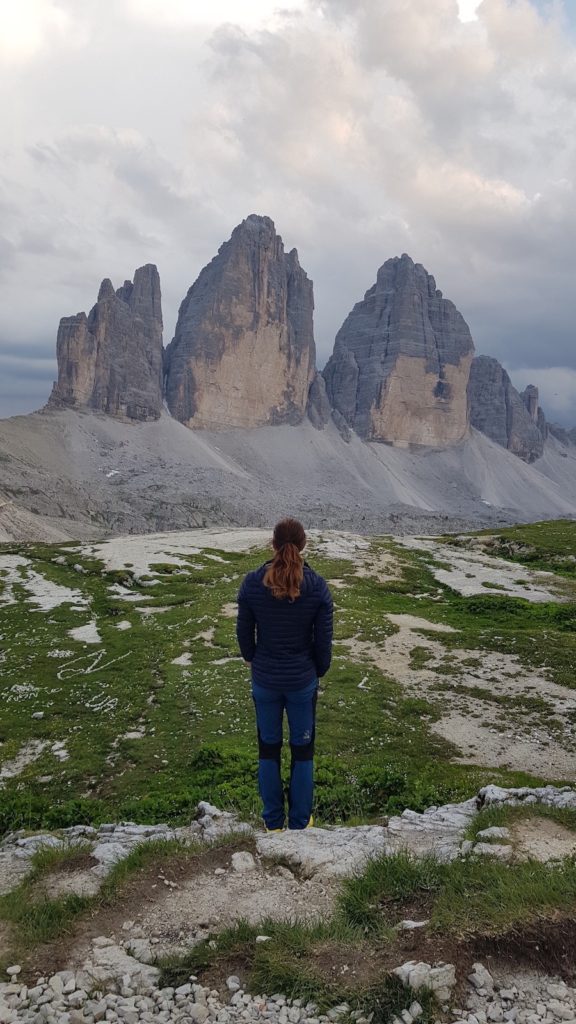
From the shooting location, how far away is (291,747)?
32.0ft

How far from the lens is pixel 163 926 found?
22.3 feet


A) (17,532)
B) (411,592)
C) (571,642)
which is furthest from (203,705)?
(17,532)

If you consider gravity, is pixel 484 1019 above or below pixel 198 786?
above

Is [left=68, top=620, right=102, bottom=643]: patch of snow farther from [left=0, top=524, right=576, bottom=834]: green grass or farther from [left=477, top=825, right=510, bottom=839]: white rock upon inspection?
[left=477, top=825, right=510, bottom=839]: white rock

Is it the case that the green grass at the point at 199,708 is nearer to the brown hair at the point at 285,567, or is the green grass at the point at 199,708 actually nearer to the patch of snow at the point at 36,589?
the patch of snow at the point at 36,589

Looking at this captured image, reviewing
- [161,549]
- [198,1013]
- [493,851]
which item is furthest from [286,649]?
[161,549]

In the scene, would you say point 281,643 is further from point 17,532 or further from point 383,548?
point 17,532

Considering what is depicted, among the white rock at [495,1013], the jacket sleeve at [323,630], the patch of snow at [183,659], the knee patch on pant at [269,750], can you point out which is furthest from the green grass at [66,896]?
the patch of snow at [183,659]

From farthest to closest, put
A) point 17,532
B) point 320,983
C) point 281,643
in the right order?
point 17,532 < point 281,643 < point 320,983

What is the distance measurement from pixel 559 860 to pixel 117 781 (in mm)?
9568

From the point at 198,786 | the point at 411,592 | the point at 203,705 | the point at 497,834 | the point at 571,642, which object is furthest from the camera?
the point at 411,592

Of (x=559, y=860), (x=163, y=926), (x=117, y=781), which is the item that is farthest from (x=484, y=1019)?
(x=117, y=781)

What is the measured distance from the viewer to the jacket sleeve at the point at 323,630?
9391mm

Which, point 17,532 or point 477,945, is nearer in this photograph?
point 477,945
